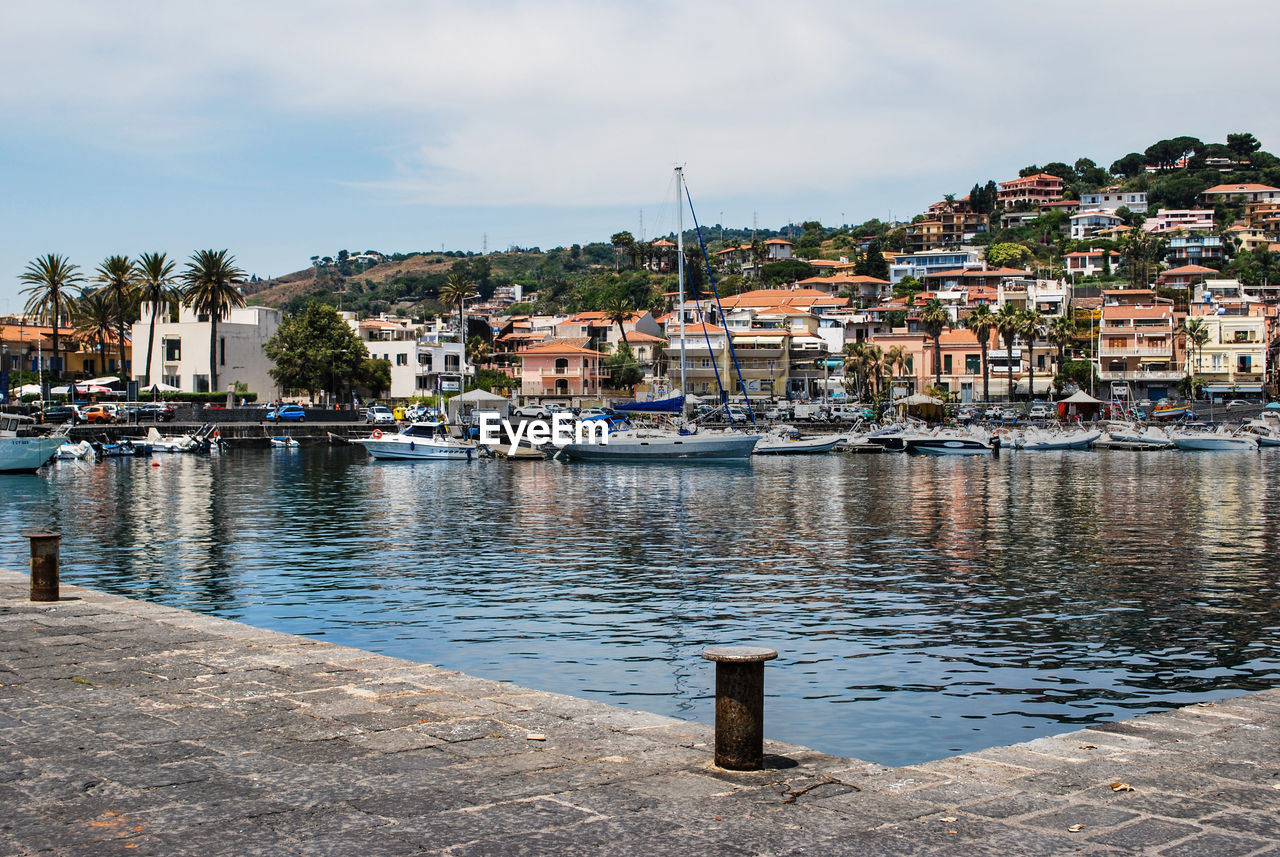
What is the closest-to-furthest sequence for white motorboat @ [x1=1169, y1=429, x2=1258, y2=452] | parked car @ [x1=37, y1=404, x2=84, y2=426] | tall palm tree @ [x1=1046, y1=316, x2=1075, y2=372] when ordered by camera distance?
white motorboat @ [x1=1169, y1=429, x2=1258, y2=452] → parked car @ [x1=37, y1=404, x2=84, y2=426] → tall palm tree @ [x1=1046, y1=316, x2=1075, y2=372]

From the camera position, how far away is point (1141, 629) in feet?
58.0

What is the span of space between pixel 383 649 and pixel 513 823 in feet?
34.4

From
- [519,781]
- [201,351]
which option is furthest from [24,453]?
[519,781]

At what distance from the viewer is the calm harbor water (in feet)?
45.6

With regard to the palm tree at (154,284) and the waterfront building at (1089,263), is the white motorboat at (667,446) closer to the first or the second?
the palm tree at (154,284)

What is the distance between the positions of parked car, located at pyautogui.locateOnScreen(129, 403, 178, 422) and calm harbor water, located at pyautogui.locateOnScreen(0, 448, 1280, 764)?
46.2 metres

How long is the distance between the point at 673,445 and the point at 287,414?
44.4 metres

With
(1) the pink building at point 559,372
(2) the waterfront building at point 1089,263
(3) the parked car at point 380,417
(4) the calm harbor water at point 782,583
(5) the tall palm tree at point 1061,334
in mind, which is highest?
(2) the waterfront building at point 1089,263

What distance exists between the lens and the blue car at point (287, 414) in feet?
318

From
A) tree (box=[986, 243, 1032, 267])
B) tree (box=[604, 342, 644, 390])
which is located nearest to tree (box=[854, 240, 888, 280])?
tree (box=[986, 243, 1032, 267])

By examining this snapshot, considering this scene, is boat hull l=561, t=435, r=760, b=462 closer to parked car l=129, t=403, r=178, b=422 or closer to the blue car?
the blue car

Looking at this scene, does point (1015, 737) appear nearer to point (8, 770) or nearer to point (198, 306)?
point (8, 770)

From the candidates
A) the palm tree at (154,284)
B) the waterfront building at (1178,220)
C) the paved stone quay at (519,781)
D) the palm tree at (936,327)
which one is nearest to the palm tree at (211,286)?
the palm tree at (154,284)

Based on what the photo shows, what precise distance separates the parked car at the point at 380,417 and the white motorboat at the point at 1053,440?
51614 millimetres
